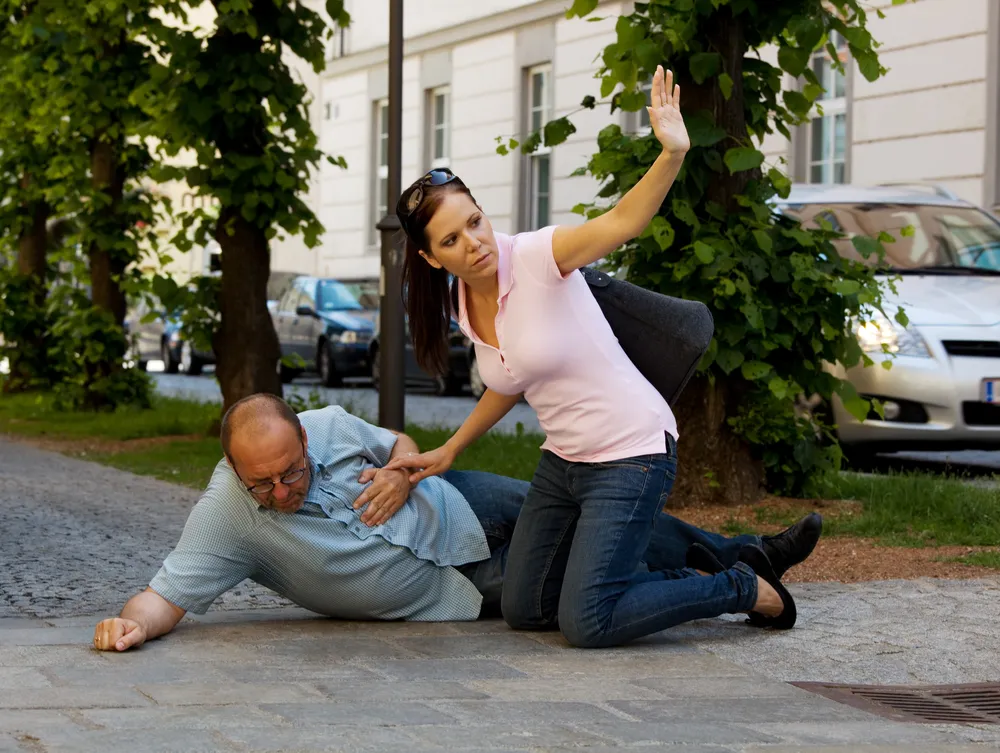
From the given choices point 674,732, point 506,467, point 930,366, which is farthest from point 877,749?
point 930,366

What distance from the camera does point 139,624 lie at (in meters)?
5.07

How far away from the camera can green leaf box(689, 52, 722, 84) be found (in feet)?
27.3

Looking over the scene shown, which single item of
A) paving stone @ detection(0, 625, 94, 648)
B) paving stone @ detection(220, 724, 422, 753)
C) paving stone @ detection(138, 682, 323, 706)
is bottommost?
paving stone @ detection(0, 625, 94, 648)

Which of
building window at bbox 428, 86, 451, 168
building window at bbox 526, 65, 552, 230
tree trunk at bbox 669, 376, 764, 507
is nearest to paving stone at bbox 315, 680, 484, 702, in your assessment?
tree trunk at bbox 669, 376, 764, 507

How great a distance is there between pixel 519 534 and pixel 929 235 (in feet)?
23.5

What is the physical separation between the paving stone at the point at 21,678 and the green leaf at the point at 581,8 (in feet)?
16.3

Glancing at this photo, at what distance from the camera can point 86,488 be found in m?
10.4

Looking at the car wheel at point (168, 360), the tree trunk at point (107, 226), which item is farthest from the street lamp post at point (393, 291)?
the car wheel at point (168, 360)

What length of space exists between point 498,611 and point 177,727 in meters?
1.93

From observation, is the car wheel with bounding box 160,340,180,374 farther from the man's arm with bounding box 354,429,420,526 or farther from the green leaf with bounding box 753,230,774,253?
the man's arm with bounding box 354,429,420,526

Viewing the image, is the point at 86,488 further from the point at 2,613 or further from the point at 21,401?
the point at 21,401

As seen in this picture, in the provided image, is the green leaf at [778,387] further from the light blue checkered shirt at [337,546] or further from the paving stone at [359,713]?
the paving stone at [359,713]

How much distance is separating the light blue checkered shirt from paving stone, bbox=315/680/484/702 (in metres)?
0.74

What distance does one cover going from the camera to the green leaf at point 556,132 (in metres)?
8.98
